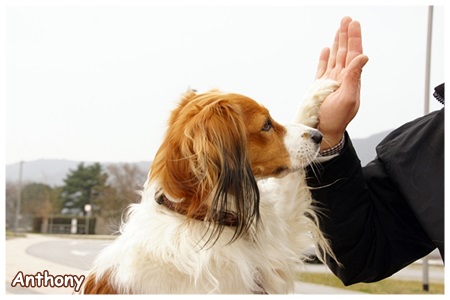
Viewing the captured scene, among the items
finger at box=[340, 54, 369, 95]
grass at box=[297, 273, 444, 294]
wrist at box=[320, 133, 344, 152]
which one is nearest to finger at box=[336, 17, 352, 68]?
finger at box=[340, 54, 369, 95]

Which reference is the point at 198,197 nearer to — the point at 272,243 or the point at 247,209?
the point at 247,209

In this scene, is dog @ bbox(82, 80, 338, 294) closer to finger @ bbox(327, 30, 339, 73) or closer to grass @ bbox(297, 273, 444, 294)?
finger @ bbox(327, 30, 339, 73)

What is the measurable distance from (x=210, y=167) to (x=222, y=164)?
57 mm

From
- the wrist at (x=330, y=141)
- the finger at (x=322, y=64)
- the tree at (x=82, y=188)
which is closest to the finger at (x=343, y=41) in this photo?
the finger at (x=322, y=64)

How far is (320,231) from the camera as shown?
2904mm

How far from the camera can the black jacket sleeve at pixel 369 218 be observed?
8.55ft

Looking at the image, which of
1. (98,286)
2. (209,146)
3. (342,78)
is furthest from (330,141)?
(98,286)

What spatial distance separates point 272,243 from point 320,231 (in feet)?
1.20

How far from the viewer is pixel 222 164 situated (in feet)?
7.89

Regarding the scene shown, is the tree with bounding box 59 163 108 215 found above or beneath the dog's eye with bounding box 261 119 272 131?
beneath

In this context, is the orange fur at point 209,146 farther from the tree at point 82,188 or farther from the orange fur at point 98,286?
the tree at point 82,188

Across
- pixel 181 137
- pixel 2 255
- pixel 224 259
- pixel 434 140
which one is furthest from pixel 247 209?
pixel 2 255

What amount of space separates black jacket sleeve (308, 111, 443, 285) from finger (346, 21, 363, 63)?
1.50 feet

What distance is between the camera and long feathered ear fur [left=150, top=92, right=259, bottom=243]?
236cm
